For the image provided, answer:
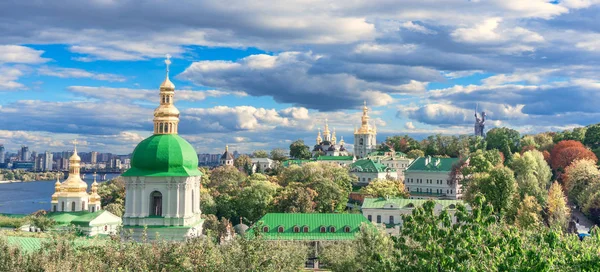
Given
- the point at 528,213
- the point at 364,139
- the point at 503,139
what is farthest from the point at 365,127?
the point at 528,213

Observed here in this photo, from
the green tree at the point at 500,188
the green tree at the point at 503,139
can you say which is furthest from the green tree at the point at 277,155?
the green tree at the point at 500,188

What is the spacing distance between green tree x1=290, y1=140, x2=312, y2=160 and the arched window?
9176 cm

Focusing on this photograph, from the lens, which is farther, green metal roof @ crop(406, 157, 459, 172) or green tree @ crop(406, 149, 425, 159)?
green tree @ crop(406, 149, 425, 159)

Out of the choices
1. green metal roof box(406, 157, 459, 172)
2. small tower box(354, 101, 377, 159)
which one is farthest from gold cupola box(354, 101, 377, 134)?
green metal roof box(406, 157, 459, 172)

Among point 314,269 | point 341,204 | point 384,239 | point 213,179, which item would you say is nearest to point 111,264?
point 384,239

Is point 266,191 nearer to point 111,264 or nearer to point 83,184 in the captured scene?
point 83,184

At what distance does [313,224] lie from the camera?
47062mm

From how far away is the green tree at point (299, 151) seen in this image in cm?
12825

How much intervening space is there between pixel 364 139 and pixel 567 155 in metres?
66.1

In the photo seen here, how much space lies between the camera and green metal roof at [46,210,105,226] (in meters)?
46.9

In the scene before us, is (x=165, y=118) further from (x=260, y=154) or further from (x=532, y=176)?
(x=260, y=154)

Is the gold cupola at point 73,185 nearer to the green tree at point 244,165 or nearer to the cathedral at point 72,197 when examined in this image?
the cathedral at point 72,197

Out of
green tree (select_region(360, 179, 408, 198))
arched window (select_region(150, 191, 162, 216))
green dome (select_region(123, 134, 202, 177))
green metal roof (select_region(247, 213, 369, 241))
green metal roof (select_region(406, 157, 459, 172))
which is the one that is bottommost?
green metal roof (select_region(247, 213, 369, 241))

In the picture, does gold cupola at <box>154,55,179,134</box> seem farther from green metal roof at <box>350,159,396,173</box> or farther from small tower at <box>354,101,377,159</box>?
small tower at <box>354,101,377,159</box>
